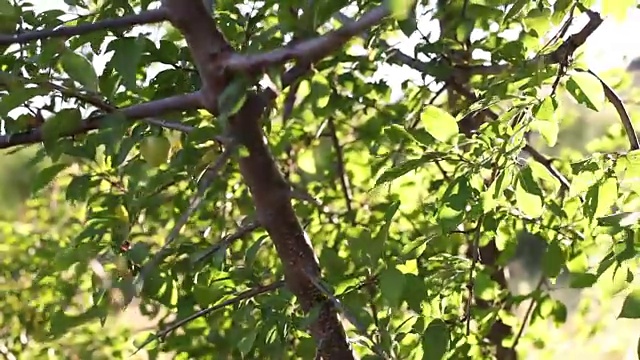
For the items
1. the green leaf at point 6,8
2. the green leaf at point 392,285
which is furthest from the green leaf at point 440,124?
the green leaf at point 6,8

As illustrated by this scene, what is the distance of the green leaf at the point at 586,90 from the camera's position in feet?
2.03

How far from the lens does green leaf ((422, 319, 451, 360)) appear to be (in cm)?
68

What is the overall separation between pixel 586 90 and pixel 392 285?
21 cm

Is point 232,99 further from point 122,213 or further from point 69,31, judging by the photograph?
point 122,213

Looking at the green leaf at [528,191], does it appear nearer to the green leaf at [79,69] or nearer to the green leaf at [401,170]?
the green leaf at [401,170]

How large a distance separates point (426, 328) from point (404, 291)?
40mm

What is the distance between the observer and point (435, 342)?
69 centimetres

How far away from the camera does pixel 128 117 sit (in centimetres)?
66

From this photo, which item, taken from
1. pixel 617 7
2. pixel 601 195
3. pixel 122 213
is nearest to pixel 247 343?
pixel 122 213

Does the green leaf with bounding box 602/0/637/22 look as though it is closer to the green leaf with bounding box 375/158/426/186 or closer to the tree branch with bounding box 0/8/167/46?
the green leaf with bounding box 375/158/426/186

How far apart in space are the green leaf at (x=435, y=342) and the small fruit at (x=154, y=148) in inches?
11.6

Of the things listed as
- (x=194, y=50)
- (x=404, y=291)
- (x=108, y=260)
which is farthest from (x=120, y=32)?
(x=404, y=291)

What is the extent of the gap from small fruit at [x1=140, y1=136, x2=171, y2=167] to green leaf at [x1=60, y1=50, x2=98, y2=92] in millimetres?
159

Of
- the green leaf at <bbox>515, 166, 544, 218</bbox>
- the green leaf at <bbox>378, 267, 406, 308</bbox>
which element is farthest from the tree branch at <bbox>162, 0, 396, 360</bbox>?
the green leaf at <bbox>515, 166, 544, 218</bbox>
